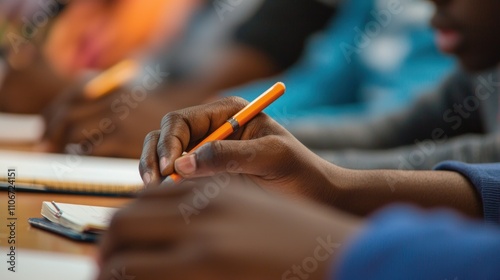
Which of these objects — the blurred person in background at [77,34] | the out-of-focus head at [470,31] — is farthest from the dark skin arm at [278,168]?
the blurred person in background at [77,34]

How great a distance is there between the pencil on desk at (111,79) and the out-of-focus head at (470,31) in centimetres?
62

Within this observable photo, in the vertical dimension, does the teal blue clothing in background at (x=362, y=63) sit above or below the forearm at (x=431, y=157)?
above

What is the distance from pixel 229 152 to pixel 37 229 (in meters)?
0.18

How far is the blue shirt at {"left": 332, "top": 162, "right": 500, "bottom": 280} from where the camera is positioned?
1.09ft

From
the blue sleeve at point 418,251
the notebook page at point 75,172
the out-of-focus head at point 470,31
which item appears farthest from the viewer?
the out-of-focus head at point 470,31

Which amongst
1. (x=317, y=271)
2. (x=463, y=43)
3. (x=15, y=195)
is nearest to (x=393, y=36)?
(x=463, y=43)

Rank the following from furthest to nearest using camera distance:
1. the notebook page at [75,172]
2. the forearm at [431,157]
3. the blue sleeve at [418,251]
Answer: the forearm at [431,157]
the notebook page at [75,172]
the blue sleeve at [418,251]

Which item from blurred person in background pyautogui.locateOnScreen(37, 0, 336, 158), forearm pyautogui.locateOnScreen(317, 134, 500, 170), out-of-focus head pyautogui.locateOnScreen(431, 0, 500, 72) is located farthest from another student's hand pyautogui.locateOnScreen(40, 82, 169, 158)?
out-of-focus head pyautogui.locateOnScreen(431, 0, 500, 72)

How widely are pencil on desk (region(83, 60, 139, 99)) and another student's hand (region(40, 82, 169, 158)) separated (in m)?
0.02

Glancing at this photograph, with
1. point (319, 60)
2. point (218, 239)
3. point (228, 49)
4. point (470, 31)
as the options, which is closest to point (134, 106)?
point (228, 49)

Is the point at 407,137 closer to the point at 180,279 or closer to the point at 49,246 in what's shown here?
the point at 49,246

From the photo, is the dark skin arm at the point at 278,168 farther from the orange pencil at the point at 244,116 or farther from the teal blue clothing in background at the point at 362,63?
the teal blue clothing in background at the point at 362,63

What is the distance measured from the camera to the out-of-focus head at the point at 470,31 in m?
1.27

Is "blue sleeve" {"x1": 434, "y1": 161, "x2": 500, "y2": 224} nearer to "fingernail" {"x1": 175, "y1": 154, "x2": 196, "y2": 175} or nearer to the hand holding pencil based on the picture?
the hand holding pencil
